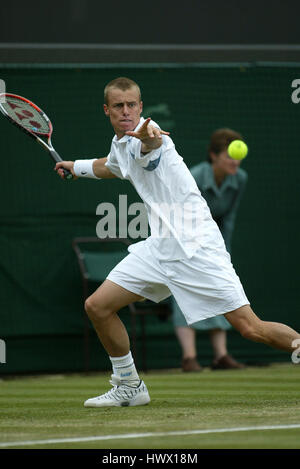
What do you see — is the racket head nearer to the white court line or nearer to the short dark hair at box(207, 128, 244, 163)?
the short dark hair at box(207, 128, 244, 163)

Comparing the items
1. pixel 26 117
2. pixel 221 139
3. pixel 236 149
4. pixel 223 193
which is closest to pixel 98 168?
pixel 26 117

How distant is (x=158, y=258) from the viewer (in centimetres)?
632

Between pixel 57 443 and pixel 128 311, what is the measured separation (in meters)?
5.38

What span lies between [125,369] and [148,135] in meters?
1.55

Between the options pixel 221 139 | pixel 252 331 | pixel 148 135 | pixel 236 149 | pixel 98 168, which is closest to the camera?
pixel 148 135

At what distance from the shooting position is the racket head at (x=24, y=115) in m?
7.24

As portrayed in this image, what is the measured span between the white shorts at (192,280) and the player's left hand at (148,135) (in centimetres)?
69

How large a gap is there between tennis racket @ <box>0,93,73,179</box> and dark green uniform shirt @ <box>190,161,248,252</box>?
2538mm

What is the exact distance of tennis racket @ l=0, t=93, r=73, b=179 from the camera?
7230 mm

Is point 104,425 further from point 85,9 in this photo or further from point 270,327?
point 85,9

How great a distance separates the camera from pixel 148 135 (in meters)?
5.82

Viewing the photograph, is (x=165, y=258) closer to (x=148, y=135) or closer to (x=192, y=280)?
(x=192, y=280)

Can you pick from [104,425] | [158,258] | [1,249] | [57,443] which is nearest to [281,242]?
[1,249]

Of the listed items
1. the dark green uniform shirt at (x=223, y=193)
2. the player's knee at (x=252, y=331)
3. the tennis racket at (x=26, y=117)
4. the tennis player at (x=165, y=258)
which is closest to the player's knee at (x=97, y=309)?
the tennis player at (x=165, y=258)
